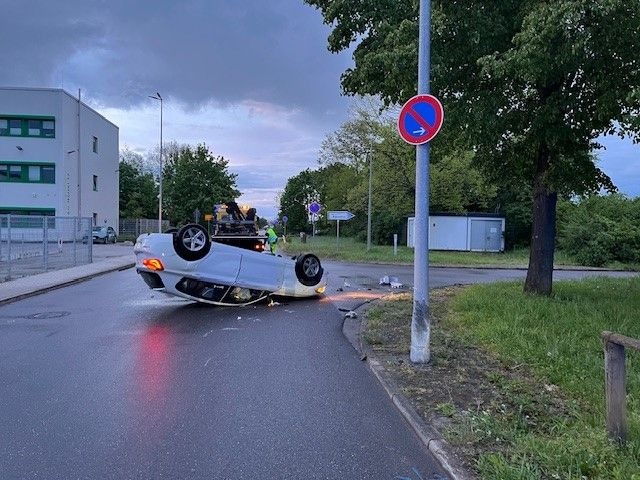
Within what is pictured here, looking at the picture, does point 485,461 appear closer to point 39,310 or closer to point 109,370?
point 109,370

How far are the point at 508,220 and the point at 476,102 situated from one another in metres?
30.1

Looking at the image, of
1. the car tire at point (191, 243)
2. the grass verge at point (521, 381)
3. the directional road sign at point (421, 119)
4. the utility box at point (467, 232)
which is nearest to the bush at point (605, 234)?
the utility box at point (467, 232)

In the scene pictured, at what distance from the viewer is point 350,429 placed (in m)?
4.51

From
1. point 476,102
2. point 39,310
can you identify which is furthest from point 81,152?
point 476,102

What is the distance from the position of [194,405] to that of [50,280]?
12.7m

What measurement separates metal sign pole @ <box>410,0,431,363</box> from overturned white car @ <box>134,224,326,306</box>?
500 cm

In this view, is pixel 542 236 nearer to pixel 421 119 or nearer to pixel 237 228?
pixel 421 119

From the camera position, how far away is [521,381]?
5.51 meters

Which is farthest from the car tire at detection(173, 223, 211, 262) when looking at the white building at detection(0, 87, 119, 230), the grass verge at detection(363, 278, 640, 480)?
the white building at detection(0, 87, 119, 230)

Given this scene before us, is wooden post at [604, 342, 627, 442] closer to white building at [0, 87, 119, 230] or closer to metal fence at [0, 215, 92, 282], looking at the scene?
metal fence at [0, 215, 92, 282]

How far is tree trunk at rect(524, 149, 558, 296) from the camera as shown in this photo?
11.3m

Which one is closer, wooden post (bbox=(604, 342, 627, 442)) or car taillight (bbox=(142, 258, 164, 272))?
wooden post (bbox=(604, 342, 627, 442))

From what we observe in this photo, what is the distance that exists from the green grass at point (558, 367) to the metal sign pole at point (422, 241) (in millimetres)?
986

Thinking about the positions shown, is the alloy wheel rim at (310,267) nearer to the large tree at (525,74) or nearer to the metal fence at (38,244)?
the large tree at (525,74)
